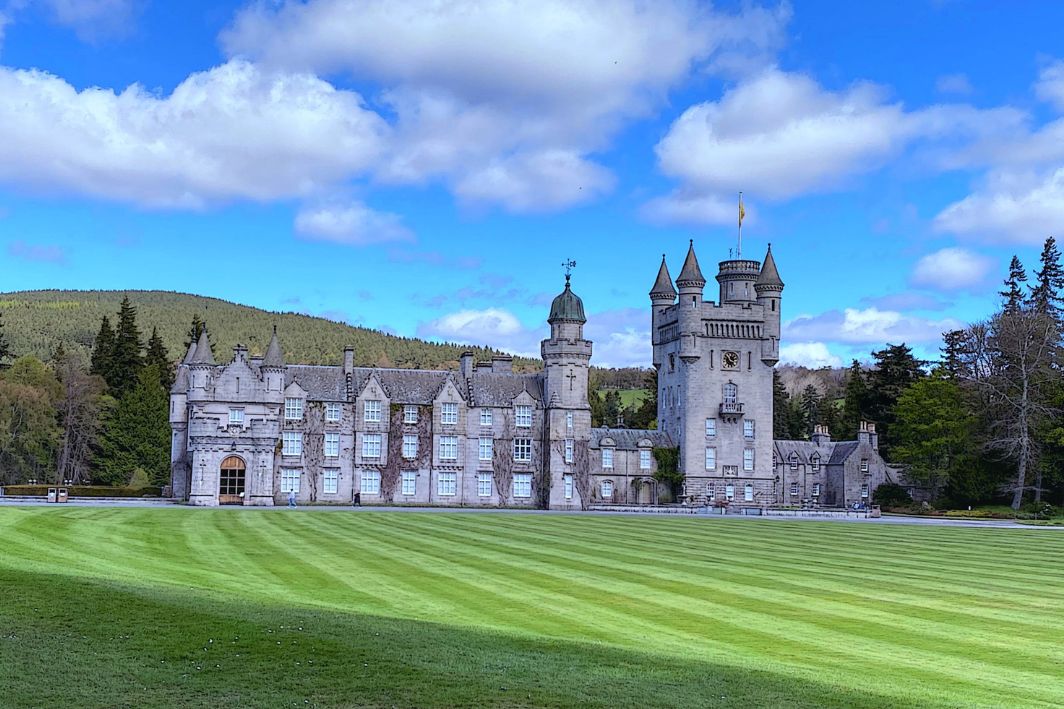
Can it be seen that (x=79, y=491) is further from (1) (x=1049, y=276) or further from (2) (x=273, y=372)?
(1) (x=1049, y=276)

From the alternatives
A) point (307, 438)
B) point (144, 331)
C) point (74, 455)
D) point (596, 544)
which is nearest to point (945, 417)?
point (307, 438)

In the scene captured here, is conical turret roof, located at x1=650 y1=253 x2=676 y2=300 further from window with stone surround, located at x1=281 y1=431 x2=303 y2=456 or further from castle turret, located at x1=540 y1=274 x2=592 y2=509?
window with stone surround, located at x1=281 y1=431 x2=303 y2=456

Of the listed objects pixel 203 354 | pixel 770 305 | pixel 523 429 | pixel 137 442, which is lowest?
pixel 137 442

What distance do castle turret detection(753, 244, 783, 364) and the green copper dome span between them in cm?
1528

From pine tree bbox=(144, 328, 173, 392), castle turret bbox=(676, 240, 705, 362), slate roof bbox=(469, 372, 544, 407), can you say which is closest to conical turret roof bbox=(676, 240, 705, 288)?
castle turret bbox=(676, 240, 705, 362)

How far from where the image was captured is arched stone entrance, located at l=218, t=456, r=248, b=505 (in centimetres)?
7200

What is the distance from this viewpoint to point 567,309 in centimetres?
7925

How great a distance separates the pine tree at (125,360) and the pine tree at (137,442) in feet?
27.6

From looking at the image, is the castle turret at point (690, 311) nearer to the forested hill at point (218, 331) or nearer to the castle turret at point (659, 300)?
the castle turret at point (659, 300)

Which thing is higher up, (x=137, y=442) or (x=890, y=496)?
(x=137, y=442)

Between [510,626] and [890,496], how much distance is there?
75.1 m

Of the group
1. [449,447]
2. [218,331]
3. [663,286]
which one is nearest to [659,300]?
[663,286]

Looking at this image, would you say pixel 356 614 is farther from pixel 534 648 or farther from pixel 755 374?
pixel 755 374

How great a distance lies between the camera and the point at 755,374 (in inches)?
3391
